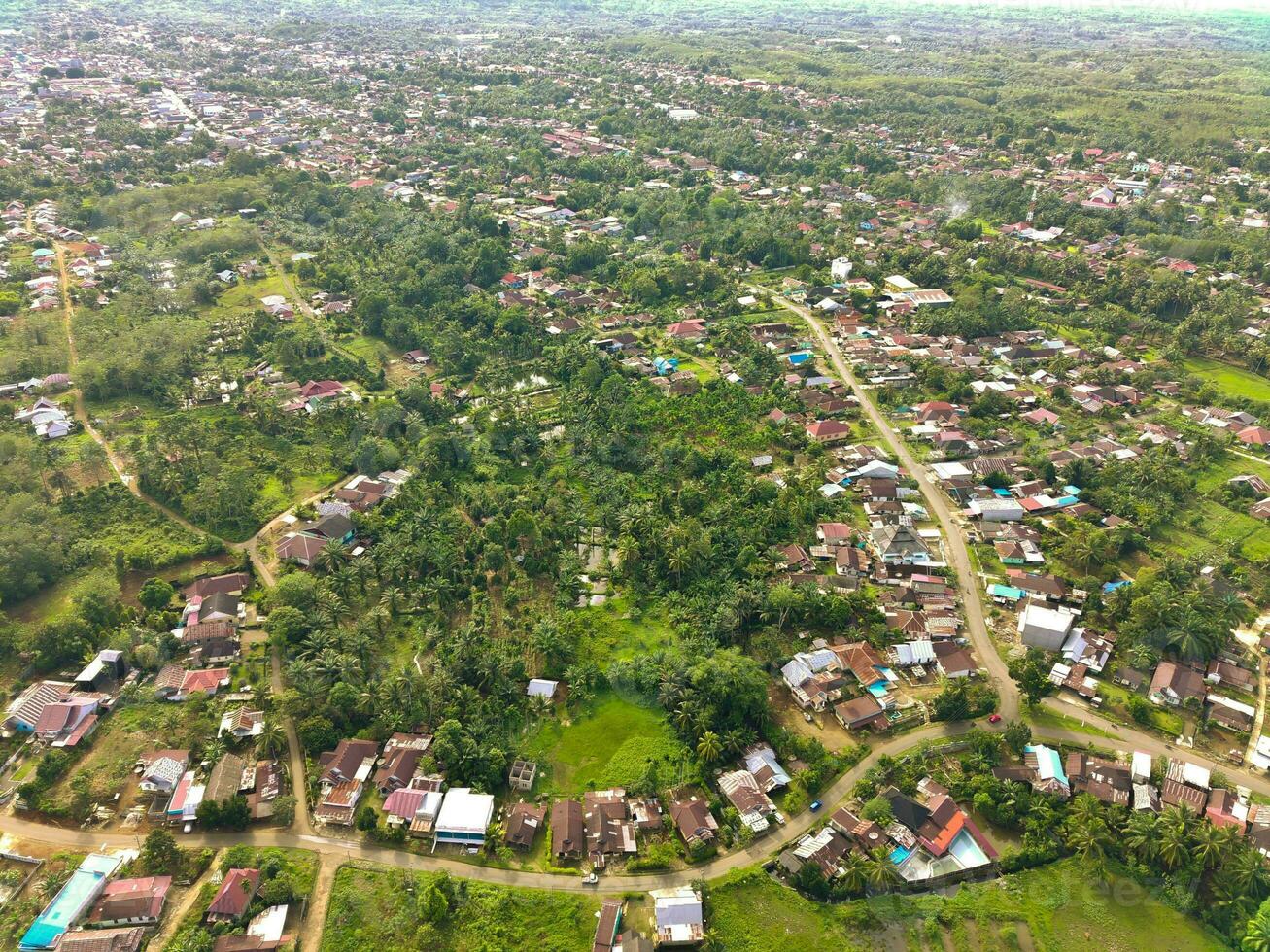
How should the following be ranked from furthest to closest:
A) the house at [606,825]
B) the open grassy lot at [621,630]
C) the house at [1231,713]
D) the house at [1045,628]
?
the open grassy lot at [621,630], the house at [1045,628], the house at [1231,713], the house at [606,825]

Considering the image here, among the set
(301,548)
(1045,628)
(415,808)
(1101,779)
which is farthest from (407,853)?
(1045,628)

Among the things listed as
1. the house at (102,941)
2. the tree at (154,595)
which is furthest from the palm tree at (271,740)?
the tree at (154,595)

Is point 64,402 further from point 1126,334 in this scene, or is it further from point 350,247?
point 1126,334

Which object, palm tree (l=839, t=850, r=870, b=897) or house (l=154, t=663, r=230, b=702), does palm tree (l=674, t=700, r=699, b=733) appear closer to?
palm tree (l=839, t=850, r=870, b=897)

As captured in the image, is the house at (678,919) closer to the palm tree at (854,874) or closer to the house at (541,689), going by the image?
the palm tree at (854,874)

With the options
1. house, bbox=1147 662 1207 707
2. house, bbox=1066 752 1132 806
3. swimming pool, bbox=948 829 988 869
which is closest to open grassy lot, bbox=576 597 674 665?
swimming pool, bbox=948 829 988 869

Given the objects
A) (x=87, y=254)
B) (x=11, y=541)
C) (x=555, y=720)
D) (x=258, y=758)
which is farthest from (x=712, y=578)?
(x=87, y=254)

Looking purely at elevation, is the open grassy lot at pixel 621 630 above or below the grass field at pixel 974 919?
above

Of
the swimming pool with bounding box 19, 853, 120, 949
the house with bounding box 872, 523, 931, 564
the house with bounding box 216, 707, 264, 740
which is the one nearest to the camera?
the swimming pool with bounding box 19, 853, 120, 949

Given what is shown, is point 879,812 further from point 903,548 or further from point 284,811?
point 284,811
